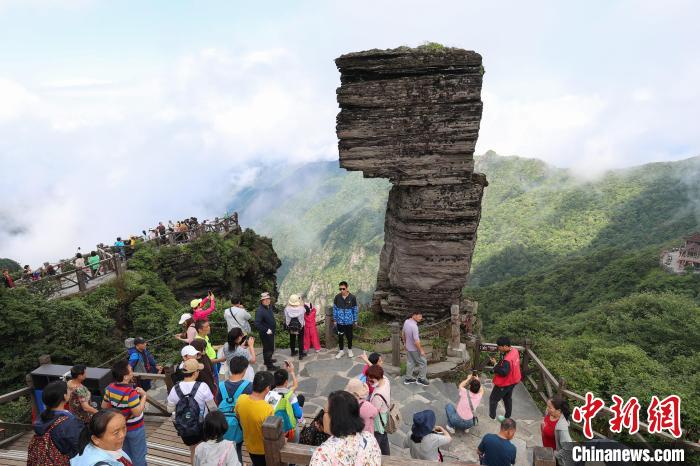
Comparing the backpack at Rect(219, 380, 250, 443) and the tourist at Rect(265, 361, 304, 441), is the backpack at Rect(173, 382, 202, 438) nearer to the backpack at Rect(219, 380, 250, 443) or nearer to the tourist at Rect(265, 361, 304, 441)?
the backpack at Rect(219, 380, 250, 443)

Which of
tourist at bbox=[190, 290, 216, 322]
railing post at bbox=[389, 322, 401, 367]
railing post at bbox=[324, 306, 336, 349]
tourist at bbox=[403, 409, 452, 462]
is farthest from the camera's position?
railing post at bbox=[324, 306, 336, 349]

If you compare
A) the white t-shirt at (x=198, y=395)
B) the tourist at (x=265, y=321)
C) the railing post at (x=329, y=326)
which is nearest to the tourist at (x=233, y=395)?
the white t-shirt at (x=198, y=395)

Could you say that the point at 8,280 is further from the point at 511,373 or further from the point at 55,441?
the point at 511,373

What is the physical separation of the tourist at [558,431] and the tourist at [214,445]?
14.3ft

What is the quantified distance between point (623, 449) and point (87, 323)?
1524cm

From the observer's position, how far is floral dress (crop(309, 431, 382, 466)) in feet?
11.6

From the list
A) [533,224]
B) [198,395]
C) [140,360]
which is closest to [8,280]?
[140,360]

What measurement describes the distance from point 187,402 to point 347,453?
2160mm

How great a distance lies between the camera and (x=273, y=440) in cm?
418

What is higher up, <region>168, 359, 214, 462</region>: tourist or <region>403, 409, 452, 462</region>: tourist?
<region>168, 359, 214, 462</region>: tourist

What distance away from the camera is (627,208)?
210 feet

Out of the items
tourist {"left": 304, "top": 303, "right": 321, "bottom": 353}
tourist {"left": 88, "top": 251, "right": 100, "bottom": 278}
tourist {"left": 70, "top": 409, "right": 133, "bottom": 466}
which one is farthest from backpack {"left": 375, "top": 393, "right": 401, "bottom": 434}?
tourist {"left": 88, "top": 251, "right": 100, "bottom": 278}

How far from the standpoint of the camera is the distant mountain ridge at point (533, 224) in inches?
2251

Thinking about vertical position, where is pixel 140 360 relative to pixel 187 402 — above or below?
below
